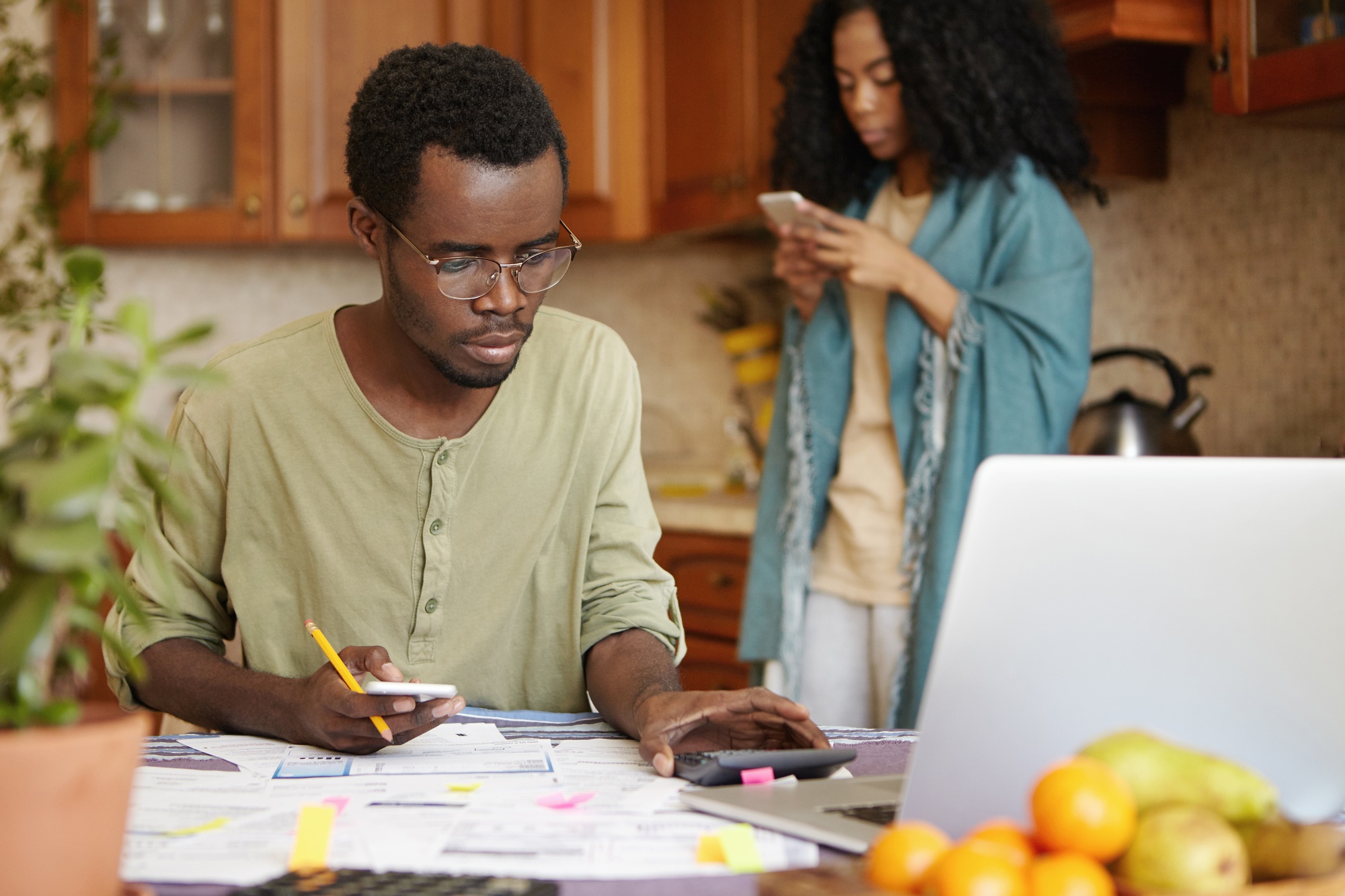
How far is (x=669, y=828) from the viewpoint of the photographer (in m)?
0.84

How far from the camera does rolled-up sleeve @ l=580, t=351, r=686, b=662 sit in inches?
54.0

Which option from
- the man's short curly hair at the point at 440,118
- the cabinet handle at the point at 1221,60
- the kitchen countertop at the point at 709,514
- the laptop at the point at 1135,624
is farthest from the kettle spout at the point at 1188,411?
the laptop at the point at 1135,624

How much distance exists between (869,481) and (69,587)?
5.32 ft

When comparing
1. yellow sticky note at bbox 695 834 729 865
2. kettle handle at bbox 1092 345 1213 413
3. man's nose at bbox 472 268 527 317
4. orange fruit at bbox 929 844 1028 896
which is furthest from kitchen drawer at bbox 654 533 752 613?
orange fruit at bbox 929 844 1028 896

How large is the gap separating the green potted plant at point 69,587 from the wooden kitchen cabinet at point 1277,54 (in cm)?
164

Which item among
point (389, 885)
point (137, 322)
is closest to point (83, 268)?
point (137, 322)

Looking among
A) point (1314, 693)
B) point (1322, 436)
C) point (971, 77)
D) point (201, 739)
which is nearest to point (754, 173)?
point (971, 77)

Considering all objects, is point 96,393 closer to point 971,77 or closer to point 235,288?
point 971,77

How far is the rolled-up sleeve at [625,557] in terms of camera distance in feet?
4.50

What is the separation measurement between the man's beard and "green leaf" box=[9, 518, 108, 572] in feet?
2.40

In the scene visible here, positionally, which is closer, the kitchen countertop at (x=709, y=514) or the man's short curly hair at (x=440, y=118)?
the man's short curly hair at (x=440, y=118)

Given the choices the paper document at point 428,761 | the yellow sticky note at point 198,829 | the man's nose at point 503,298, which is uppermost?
the man's nose at point 503,298

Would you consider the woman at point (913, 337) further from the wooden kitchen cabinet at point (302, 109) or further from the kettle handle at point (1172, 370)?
the wooden kitchen cabinet at point (302, 109)

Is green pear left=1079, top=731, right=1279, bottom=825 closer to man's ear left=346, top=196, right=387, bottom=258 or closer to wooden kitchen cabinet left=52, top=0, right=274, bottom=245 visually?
man's ear left=346, top=196, right=387, bottom=258
